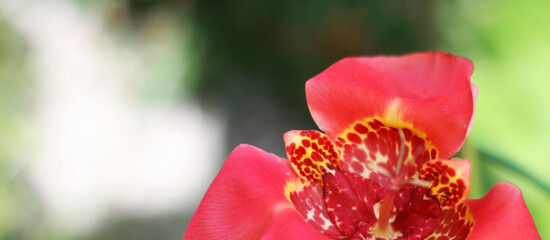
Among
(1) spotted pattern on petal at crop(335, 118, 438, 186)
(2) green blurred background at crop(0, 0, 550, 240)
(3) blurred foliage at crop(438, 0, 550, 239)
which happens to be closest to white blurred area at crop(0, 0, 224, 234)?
(2) green blurred background at crop(0, 0, 550, 240)

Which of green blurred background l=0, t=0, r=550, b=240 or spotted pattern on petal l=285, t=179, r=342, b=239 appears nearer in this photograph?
spotted pattern on petal l=285, t=179, r=342, b=239

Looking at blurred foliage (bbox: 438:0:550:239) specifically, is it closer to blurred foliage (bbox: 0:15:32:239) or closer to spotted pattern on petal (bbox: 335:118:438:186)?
spotted pattern on petal (bbox: 335:118:438:186)

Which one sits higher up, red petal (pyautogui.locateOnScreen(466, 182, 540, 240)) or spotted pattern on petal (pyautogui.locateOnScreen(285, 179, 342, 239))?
red petal (pyautogui.locateOnScreen(466, 182, 540, 240))

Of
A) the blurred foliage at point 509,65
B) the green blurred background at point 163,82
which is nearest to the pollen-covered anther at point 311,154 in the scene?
the blurred foliage at point 509,65

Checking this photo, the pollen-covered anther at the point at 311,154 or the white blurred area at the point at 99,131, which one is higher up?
the pollen-covered anther at the point at 311,154

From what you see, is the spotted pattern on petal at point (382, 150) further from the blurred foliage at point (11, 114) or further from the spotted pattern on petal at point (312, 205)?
the blurred foliage at point (11, 114)

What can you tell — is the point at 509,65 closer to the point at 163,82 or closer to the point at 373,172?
the point at 163,82

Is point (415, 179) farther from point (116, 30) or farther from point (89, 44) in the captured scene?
point (89, 44)

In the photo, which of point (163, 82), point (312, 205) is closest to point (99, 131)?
point (163, 82)

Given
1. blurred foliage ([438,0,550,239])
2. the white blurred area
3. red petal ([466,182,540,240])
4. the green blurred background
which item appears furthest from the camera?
the white blurred area
